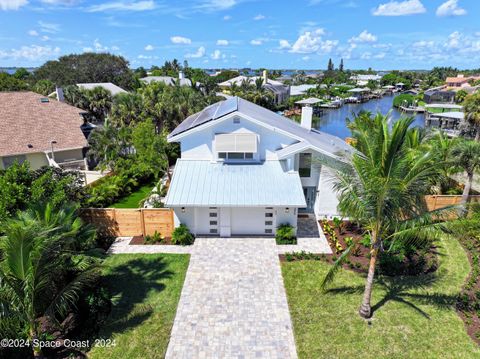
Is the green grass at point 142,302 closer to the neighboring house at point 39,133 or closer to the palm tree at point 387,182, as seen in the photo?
the palm tree at point 387,182

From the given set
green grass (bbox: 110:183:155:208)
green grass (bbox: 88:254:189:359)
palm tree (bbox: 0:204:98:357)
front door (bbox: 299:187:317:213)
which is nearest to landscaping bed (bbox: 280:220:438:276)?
front door (bbox: 299:187:317:213)

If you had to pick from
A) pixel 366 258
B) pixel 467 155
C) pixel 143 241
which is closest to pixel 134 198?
pixel 143 241

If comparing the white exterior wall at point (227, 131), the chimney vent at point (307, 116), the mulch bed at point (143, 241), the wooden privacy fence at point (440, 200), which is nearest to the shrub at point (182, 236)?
the mulch bed at point (143, 241)

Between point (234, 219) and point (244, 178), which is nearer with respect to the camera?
point (234, 219)

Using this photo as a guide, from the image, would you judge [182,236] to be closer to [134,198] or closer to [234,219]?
[234,219]

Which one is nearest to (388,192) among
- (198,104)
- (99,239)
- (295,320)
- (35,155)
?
(295,320)

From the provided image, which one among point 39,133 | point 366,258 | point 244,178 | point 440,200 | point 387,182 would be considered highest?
point 387,182
